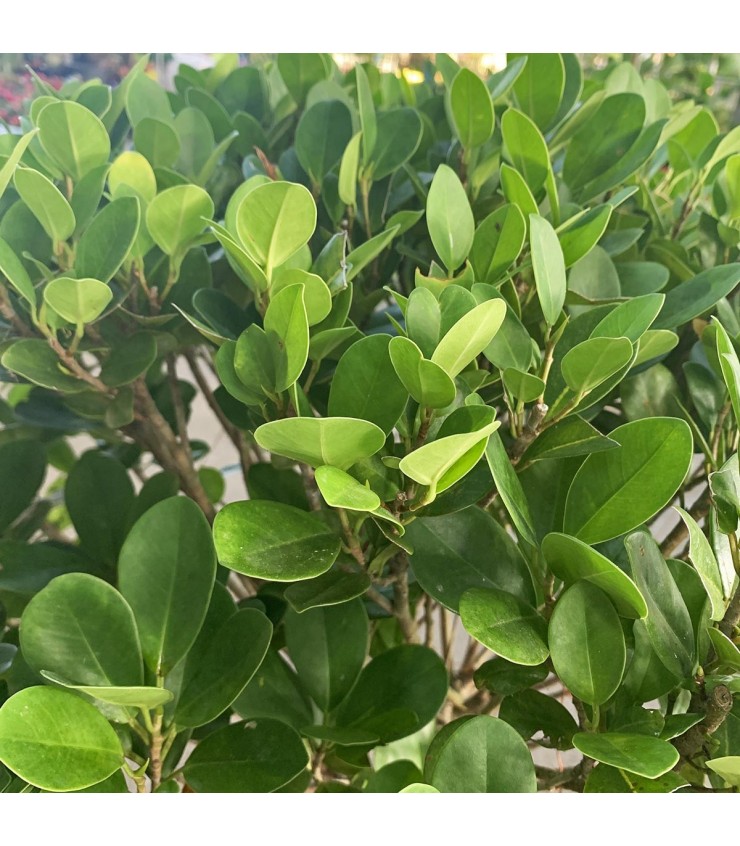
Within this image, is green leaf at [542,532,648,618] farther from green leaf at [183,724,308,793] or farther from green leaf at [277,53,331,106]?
green leaf at [277,53,331,106]

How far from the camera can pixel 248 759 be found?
0.37m

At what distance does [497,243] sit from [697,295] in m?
0.12

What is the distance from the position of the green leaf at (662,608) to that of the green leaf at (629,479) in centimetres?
2

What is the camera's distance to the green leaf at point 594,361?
29cm

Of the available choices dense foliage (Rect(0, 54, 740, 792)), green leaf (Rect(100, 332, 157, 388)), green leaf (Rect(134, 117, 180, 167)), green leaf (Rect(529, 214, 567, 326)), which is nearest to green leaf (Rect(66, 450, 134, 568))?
dense foliage (Rect(0, 54, 740, 792))

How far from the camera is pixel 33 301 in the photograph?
359 mm

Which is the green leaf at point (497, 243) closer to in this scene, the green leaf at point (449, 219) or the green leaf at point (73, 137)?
the green leaf at point (449, 219)

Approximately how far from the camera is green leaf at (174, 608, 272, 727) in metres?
0.36

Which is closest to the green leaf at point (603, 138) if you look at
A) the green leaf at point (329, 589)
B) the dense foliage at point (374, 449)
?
the dense foliage at point (374, 449)

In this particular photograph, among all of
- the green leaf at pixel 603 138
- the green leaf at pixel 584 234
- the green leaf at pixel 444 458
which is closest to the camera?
the green leaf at pixel 444 458

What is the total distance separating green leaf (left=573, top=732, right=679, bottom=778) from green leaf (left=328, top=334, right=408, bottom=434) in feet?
0.53
